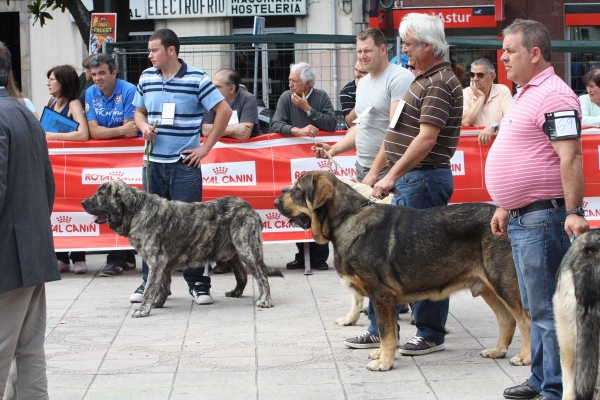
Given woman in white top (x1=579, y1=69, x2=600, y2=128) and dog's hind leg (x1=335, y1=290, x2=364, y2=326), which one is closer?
dog's hind leg (x1=335, y1=290, x2=364, y2=326)

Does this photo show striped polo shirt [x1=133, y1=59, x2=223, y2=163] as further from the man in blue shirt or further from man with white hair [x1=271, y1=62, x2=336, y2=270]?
man with white hair [x1=271, y1=62, x2=336, y2=270]

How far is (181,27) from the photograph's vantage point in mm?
22141

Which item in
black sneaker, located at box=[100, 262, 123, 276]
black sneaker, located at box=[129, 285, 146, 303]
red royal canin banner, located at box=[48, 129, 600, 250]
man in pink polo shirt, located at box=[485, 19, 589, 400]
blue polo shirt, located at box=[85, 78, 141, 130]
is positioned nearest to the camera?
man in pink polo shirt, located at box=[485, 19, 589, 400]

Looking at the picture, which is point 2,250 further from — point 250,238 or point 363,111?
point 250,238

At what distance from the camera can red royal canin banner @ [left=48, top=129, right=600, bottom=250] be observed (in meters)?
10.0

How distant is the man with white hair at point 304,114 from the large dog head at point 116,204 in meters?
2.42

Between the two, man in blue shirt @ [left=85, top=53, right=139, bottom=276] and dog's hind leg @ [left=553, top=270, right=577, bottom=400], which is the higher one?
man in blue shirt @ [left=85, top=53, right=139, bottom=276]

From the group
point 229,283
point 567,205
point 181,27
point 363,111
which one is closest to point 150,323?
point 229,283

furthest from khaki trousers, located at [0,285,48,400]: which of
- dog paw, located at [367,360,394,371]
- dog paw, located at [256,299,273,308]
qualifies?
dog paw, located at [256,299,273,308]

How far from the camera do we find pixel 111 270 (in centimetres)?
990

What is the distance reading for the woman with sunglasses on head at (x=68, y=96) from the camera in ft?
32.5

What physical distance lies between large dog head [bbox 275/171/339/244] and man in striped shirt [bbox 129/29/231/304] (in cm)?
215

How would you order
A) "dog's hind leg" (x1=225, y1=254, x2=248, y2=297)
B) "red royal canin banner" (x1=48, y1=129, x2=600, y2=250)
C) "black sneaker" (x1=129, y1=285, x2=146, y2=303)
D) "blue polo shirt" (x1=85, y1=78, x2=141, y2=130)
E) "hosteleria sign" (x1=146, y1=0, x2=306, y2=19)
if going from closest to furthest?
"black sneaker" (x1=129, y1=285, x2=146, y2=303), "dog's hind leg" (x1=225, y1=254, x2=248, y2=297), "blue polo shirt" (x1=85, y1=78, x2=141, y2=130), "red royal canin banner" (x1=48, y1=129, x2=600, y2=250), "hosteleria sign" (x1=146, y1=0, x2=306, y2=19)

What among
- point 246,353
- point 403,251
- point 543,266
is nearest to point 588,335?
point 543,266
